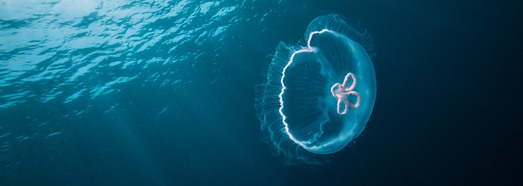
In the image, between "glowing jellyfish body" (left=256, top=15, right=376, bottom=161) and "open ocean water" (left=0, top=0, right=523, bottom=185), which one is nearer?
"glowing jellyfish body" (left=256, top=15, right=376, bottom=161)

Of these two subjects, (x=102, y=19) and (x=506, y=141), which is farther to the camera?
(x=506, y=141)

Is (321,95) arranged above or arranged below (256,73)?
below

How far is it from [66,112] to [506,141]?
730 inches

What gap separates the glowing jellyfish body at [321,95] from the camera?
5.09 metres

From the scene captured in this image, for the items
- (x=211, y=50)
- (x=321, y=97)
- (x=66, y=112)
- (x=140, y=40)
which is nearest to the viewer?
(x=321, y=97)

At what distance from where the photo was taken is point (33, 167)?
739 inches

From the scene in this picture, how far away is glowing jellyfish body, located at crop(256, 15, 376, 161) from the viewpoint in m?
5.09

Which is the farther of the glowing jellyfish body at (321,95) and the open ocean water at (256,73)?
the open ocean water at (256,73)

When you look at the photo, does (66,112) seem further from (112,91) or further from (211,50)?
(211,50)

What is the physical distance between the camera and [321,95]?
5.84 metres

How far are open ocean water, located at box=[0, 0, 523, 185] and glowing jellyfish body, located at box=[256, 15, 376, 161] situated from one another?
5.04 meters

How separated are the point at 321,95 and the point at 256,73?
833 cm

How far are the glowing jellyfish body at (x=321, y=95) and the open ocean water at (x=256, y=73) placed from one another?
16.5 feet

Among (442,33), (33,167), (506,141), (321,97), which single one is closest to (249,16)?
(321,97)
